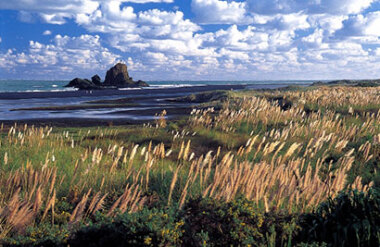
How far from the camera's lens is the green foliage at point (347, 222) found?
3.94m

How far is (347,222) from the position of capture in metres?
4.11

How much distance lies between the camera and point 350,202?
429 cm

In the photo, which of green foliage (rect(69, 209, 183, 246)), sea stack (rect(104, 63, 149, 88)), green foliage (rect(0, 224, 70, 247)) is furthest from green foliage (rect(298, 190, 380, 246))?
sea stack (rect(104, 63, 149, 88))

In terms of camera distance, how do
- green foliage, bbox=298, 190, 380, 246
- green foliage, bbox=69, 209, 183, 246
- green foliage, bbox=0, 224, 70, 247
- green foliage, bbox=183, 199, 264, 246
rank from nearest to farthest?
green foliage, bbox=69, 209, 183, 246, green foliage, bbox=0, 224, 70, 247, green foliage, bbox=183, 199, 264, 246, green foliage, bbox=298, 190, 380, 246

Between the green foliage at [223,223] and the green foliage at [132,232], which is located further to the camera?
the green foliage at [223,223]

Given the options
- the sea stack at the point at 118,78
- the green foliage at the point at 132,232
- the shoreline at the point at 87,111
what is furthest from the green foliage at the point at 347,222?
the sea stack at the point at 118,78

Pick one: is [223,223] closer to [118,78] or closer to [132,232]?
[132,232]

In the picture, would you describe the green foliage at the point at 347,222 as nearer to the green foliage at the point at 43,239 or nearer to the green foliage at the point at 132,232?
the green foliage at the point at 132,232

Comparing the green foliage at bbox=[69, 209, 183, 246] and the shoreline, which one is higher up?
the green foliage at bbox=[69, 209, 183, 246]

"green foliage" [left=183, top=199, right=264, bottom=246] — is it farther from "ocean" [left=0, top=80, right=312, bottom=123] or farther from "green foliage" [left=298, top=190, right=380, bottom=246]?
"ocean" [left=0, top=80, right=312, bottom=123]

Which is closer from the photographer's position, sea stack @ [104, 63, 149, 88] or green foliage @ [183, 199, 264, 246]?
green foliage @ [183, 199, 264, 246]

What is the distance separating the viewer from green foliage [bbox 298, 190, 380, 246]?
3.94 m

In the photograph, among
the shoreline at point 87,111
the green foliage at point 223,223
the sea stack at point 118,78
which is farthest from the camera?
the sea stack at point 118,78

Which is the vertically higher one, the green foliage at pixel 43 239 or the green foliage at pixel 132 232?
the green foliage at pixel 132 232
